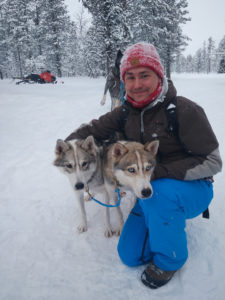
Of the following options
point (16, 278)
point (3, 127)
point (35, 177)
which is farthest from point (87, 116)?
point (16, 278)

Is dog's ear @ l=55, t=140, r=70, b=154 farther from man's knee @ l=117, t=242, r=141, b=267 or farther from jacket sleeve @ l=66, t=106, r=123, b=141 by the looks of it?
man's knee @ l=117, t=242, r=141, b=267

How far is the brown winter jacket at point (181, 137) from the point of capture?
72.9 inches

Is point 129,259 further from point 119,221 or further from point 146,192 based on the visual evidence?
point 146,192

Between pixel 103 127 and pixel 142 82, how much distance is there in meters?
0.90

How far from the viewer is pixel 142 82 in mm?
2049

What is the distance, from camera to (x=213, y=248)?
6.92ft

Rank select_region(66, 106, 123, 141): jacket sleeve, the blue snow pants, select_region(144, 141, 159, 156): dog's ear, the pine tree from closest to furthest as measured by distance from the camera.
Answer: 1. the blue snow pants
2. select_region(144, 141, 159, 156): dog's ear
3. select_region(66, 106, 123, 141): jacket sleeve
4. the pine tree

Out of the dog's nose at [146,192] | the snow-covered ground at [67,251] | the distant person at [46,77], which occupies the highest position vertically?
the distant person at [46,77]

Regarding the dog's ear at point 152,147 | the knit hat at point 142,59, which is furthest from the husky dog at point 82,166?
the knit hat at point 142,59

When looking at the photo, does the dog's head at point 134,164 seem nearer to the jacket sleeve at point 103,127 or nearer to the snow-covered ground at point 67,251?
the jacket sleeve at point 103,127

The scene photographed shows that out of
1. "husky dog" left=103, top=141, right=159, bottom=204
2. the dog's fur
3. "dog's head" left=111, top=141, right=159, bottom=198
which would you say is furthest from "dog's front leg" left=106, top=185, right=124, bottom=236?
"dog's head" left=111, top=141, right=159, bottom=198

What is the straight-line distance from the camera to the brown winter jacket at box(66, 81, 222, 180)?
1.85m

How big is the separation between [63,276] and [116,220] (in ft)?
3.42

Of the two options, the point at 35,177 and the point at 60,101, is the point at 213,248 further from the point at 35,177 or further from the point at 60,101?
the point at 60,101
